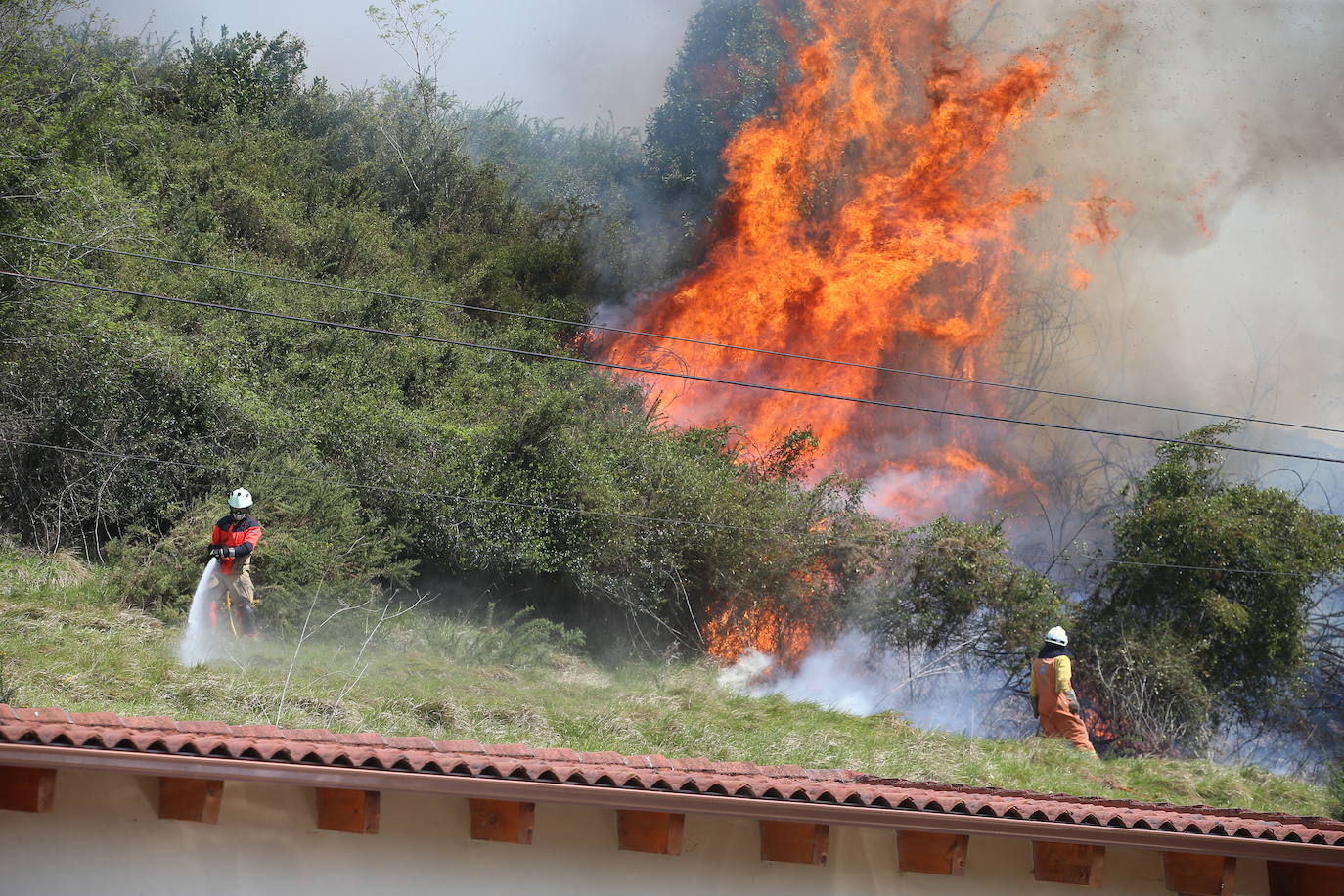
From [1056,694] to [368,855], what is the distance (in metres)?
8.95

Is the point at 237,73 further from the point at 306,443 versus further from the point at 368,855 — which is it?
the point at 368,855

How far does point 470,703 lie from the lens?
1346 centimetres

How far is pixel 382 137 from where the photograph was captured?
28641mm

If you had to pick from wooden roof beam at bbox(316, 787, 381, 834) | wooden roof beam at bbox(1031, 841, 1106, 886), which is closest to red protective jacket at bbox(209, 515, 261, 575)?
wooden roof beam at bbox(316, 787, 381, 834)

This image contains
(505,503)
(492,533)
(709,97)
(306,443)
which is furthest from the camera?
(709,97)

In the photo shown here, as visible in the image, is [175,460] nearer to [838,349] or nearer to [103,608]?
[103,608]

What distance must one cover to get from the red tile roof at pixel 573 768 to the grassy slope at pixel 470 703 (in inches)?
184

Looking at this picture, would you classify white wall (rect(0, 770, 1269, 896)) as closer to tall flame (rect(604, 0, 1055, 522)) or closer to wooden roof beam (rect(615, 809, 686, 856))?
wooden roof beam (rect(615, 809, 686, 856))

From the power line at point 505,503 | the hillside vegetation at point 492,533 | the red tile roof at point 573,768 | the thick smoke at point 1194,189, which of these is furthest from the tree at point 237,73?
the red tile roof at point 573,768

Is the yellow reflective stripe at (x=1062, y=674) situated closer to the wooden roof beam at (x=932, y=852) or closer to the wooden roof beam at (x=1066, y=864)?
the wooden roof beam at (x=1066, y=864)

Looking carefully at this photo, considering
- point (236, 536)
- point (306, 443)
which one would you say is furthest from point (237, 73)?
point (236, 536)

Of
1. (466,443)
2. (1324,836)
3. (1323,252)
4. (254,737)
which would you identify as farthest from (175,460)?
(1323,252)

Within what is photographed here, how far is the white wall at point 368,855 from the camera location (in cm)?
686

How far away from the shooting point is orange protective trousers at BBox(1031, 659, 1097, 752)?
1390cm
